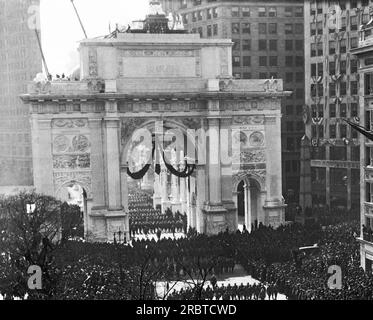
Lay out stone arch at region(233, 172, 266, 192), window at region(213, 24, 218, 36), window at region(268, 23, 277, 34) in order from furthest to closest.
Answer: window at region(268, 23, 277, 34), window at region(213, 24, 218, 36), stone arch at region(233, 172, 266, 192)

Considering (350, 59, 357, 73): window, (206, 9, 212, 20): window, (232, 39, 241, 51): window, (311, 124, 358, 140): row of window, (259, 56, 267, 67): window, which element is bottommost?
(311, 124, 358, 140): row of window

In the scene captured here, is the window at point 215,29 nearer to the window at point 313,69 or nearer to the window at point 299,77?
the window at point 299,77

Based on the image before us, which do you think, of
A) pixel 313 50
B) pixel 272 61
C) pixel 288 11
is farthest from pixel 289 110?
pixel 313 50

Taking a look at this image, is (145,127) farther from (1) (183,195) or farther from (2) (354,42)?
(2) (354,42)

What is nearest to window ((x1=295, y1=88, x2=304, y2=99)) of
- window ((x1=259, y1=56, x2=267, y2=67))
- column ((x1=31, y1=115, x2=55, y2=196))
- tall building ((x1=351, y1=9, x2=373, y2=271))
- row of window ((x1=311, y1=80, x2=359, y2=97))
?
window ((x1=259, y1=56, x2=267, y2=67))

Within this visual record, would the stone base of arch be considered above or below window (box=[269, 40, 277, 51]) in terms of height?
below

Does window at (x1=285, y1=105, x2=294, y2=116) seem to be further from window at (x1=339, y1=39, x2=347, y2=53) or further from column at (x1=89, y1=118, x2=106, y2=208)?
column at (x1=89, y1=118, x2=106, y2=208)

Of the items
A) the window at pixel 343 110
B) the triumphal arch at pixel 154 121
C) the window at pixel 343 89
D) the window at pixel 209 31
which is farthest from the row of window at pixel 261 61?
the triumphal arch at pixel 154 121
